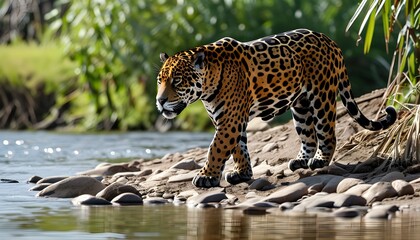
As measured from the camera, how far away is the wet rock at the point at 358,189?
33.0 ft

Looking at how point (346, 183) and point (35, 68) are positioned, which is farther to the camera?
point (35, 68)

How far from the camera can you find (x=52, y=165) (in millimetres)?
15156

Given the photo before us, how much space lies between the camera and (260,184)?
A: 423 inches

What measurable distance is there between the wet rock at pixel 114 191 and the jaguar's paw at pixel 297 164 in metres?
1.49

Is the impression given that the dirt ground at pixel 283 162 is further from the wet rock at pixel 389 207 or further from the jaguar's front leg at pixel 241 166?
the wet rock at pixel 389 207

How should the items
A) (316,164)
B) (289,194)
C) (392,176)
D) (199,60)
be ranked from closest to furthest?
(289,194)
(392,176)
(199,60)
(316,164)

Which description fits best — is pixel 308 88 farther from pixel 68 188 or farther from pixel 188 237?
pixel 188 237

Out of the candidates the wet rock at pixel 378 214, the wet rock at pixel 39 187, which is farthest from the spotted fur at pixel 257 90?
the wet rock at pixel 378 214

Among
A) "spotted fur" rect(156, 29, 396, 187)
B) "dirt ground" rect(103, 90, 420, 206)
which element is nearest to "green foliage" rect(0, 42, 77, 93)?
"dirt ground" rect(103, 90, 420, 206)

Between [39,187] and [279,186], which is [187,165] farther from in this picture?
[279,186]

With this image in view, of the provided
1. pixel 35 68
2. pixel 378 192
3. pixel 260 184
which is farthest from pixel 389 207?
pixel 35 68

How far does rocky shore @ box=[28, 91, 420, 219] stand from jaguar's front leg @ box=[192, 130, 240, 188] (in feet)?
0.30

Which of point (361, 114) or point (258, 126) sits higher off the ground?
point (361, 114)

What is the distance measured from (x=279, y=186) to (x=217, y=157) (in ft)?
1.86
